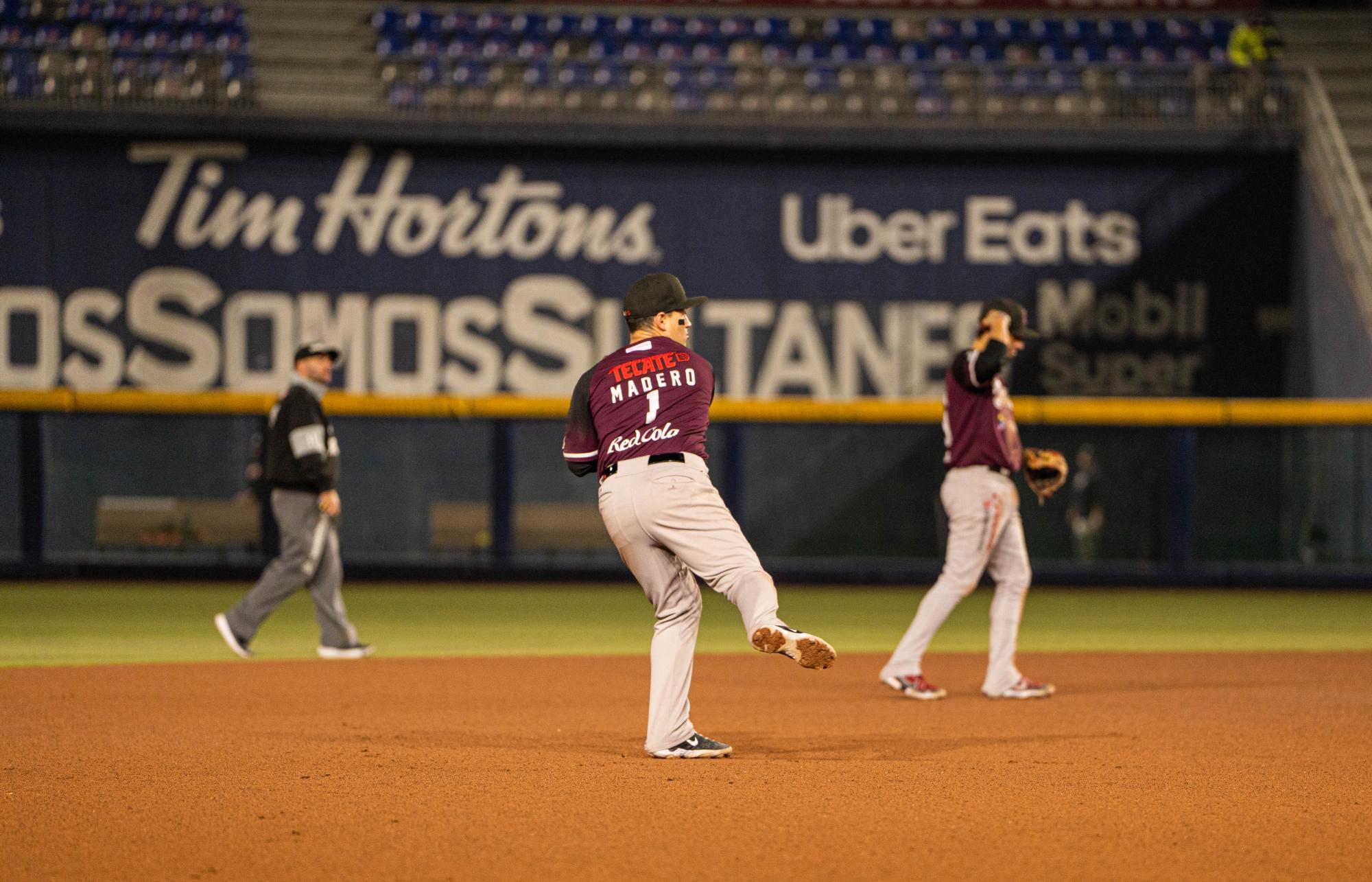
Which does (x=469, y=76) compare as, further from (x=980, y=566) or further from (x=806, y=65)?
(x=980, y=566)

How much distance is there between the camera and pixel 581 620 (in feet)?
41.1

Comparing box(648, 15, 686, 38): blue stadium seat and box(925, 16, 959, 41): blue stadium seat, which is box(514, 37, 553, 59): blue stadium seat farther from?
box(925, 16, 959, 41): blue stadium seat

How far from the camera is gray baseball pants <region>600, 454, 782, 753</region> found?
225 inches

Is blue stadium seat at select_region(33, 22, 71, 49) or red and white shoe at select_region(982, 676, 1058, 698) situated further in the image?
blue stadium seat at select_region(33, 22, 71, 49)

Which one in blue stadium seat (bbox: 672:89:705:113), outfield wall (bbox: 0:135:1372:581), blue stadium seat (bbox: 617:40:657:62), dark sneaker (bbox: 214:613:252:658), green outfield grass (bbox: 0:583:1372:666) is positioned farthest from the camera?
blue stadium seat (bbox: 617:40:657:62)

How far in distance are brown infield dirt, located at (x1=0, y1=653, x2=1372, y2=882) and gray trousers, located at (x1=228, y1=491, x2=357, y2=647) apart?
45 cm

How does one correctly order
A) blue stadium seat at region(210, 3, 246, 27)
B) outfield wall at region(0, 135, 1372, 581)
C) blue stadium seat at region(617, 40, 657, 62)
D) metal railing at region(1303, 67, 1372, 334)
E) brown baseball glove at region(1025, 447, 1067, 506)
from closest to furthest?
brown baseball glove at region(1025, 447, 1067, 506), metal railing at region(1303, 67, 1372, 334), outfield wall at region(0, 135, 1372, 581), blue stadium seat at region(210, 3, 246, 27), blue stadium seat at region(617, 40, 657, 62)

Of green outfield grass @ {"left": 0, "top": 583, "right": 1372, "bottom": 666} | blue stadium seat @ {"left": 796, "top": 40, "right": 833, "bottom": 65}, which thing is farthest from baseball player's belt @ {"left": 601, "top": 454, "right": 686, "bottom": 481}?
blue stadium seat @ {"left": 796, "top": 40, "right": 833, "bottom": 65}

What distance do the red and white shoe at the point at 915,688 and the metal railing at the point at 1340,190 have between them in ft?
42.0

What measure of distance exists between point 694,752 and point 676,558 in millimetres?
746

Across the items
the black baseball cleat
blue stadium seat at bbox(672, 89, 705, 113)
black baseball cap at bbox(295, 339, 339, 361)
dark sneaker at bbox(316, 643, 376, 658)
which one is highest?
blue stadium seat at bbox(672, 89, 705, 113)

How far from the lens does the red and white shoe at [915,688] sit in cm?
785

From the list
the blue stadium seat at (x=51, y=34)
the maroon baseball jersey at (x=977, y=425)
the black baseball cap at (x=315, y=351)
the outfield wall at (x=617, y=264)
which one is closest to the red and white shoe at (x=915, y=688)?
the maroon baseball jersey at (x=977, y=425)

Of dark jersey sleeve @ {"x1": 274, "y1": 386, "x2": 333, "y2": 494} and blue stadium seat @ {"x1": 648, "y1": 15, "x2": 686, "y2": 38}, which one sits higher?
blue stadium seat @ {"x1": 648, "y1": 15, "x2": 686, "y2": 38}
